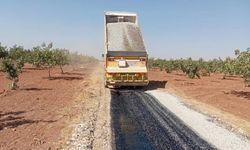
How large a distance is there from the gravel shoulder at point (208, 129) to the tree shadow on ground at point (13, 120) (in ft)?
23.0

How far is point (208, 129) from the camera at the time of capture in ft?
50.7

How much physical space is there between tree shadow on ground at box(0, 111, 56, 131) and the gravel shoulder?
7.01 meters

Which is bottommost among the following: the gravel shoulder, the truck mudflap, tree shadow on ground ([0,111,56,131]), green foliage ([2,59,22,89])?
the gravel shoulder

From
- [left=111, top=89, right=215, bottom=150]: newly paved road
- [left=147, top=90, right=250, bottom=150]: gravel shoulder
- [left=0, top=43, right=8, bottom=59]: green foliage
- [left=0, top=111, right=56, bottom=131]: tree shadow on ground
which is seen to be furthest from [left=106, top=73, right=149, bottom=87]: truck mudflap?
[left=0, top=43, right=8, bottom=59]: green foliage

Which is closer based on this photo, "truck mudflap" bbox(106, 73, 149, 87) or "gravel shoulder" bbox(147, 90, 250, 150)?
"gravel shoulder" bbox(147, 90, 250, 150)

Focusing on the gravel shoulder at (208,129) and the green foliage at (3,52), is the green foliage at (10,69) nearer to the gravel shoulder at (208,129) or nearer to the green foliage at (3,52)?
the gravel shoulder at (208,129)

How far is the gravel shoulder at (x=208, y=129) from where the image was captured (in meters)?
13.2

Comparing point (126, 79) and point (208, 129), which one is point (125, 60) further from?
point (208, 129)

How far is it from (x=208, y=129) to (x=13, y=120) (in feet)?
30.7

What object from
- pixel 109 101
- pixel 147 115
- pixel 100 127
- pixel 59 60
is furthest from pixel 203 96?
pixel 59 60

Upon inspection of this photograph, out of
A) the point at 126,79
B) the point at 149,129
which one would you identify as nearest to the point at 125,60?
the point at 126,79

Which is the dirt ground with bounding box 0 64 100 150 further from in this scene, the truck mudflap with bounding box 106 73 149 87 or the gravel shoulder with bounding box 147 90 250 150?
the gravel shoulder with bounding box 147 90 250 150

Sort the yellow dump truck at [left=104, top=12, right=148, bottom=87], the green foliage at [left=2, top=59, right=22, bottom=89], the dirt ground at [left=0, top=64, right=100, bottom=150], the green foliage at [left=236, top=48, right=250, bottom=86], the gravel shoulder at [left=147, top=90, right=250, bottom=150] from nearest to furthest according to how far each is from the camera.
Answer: the dirt ground at [left=0, top=64, right=100, bottom=150]
the gravel shoulder at [left=147, top=90, right=250, bottom=150]
the green foliage at [left=236, top=48, right=250, bottom=86]
the yellow dump truck at [left=104, top=12, right=148, bottom=87]
the green foliage at [left=2, top=59, right=22, bottom=89]

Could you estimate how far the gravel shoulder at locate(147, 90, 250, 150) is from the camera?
43.4ft
